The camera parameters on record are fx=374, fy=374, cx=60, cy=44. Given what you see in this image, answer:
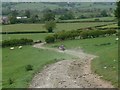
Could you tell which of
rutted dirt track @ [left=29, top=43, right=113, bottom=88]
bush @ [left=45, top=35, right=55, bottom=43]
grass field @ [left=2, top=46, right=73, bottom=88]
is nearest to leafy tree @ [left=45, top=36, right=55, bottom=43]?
bush @ [left=45, top=35, right=55, bottom=43]

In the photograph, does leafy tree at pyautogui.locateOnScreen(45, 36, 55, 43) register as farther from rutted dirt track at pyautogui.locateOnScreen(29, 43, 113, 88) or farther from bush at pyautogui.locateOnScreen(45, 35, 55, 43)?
rutted dirt track at pyautogui.locateOnScreen(29, 43, 113, 88)

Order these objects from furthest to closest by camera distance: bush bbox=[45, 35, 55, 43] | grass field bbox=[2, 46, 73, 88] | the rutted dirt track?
bush bbox=[45, 35, 55, 43]
grass field bbox=[2, 46, 73, 88]
the rutted dirt track

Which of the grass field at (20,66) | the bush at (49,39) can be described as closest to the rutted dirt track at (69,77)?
the grass field at (20,66)

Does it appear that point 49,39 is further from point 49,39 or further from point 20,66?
point 20,66

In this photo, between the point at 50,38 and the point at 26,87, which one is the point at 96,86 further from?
the point at 50,38

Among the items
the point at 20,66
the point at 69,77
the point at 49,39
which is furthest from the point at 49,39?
the point at 69,77

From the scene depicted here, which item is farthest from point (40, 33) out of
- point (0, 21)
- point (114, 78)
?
point (114, 78)

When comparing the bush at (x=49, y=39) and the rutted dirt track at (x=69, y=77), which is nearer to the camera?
the rutted dirt track at (x=69, y=77)

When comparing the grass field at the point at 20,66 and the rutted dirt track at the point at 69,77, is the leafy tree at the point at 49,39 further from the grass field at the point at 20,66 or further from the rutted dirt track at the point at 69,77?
the rutted dirt track at the point at 69,77
